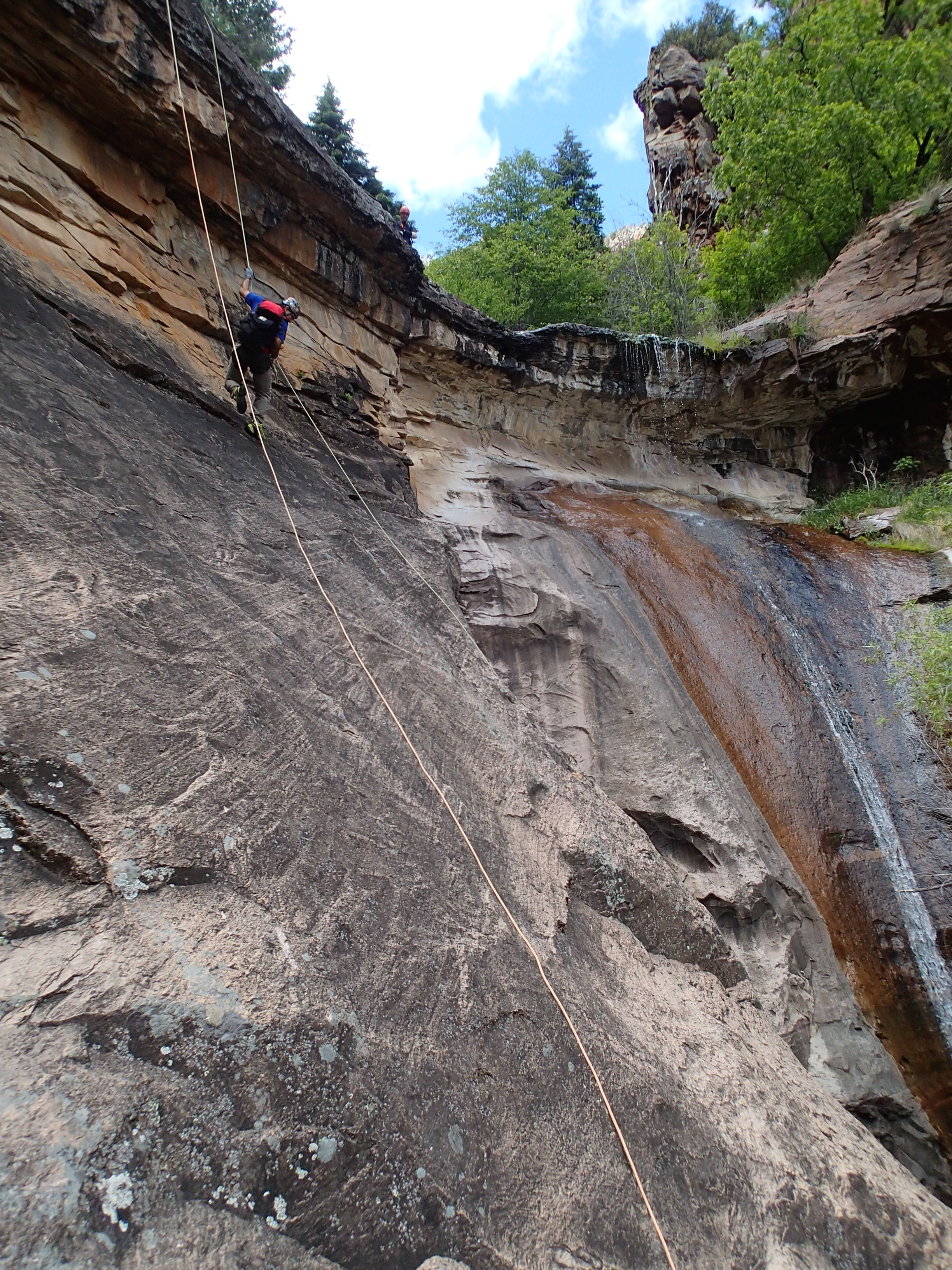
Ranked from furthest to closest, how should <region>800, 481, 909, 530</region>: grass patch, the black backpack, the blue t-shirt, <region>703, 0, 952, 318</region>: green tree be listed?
<region>703, 0, 952, 318</region>: green tree → <region>800, 481, 909, 530</region>: grass patch → the blue t-shirt → the black backpack

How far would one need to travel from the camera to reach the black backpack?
21.4ft

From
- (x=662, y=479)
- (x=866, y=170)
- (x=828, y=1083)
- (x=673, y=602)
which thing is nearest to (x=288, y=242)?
(x=673, y=602)

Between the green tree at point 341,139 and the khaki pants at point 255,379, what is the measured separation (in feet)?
58.9

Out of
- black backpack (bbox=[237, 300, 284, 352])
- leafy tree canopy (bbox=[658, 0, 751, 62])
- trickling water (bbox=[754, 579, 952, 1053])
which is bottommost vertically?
trickling water (bbox=[754, 579, 952, 1053])

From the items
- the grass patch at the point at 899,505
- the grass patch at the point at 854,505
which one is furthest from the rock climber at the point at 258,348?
the grass patch at the point at 854,505

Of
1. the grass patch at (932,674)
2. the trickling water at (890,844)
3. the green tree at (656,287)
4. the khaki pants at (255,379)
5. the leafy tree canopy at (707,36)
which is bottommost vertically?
the trickling water at (890,844)

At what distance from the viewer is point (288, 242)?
8.57 meters

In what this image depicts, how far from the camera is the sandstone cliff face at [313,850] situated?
2326 millimetres

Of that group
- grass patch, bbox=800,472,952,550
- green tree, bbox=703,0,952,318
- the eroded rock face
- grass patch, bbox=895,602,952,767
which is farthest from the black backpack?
green tree, bbox=703,0,952,318

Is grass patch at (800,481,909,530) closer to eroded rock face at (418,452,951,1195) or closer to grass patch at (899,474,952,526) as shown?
grass patch at (899,474,952,526)

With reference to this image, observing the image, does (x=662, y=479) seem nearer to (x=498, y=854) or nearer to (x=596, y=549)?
(x=596, y=549)

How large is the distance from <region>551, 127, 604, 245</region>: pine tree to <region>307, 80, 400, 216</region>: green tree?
8.02 m

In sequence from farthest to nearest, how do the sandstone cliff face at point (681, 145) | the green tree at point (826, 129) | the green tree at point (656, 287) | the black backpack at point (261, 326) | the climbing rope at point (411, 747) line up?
the sandstone cliff face at point (681, 145), the green tree at point (656, 287), the green tree at point (826, 129), the black backpack at point (261, 326), the climbing rope at point (411, 747)

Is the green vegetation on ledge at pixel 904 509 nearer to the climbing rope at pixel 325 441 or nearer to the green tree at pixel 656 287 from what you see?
the green tree at pixel 656 287
